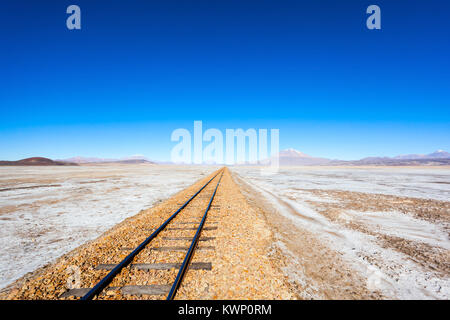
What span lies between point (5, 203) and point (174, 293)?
50.8ft

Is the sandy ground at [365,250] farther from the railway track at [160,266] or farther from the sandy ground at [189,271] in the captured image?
the railway track at [160,266]

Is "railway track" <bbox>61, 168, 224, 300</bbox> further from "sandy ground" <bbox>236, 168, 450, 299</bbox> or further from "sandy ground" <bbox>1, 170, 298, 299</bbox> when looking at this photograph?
"sandy ground" <bbox>236, 168, 450, 299</bbox>

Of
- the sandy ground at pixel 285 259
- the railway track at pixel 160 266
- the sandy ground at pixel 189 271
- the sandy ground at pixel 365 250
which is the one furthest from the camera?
the sandy ground at pixel 365 250

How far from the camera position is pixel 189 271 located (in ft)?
14.8

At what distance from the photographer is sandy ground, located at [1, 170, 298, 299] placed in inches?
153

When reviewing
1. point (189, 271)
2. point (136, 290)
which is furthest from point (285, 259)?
point (136, 290)

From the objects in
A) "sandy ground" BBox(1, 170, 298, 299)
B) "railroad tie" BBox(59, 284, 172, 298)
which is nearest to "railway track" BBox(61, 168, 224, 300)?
"railroad tie" BBox(59, 284, 172, 298)

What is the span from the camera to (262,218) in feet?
30.3

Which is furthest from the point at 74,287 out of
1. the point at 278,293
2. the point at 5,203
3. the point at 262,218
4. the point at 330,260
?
the point at 5,203

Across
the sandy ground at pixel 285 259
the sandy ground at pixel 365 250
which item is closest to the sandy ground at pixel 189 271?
the sandy ground at pixel 285 259

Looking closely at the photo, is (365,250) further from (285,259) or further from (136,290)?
(136,290)

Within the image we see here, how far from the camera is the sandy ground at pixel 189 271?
12.8 feet

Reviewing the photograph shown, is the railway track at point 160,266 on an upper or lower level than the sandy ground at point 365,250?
upper
